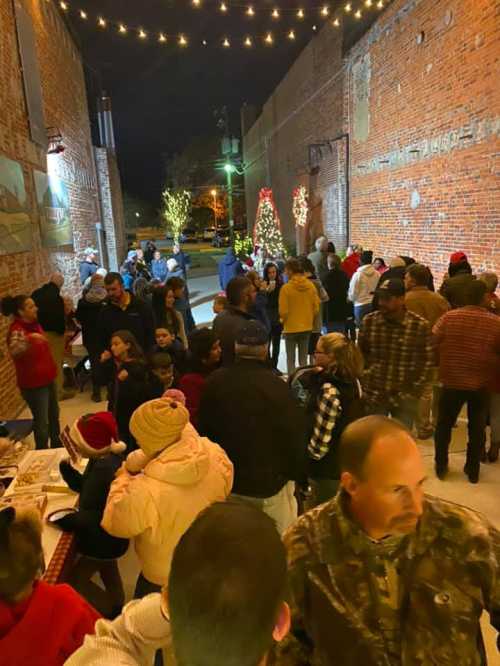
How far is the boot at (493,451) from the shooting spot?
4.50 metres

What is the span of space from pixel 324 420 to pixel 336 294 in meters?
4.65

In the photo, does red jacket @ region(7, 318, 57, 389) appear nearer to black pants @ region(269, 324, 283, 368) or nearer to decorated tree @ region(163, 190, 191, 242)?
black pants @ region(269, 324, 283, 368)

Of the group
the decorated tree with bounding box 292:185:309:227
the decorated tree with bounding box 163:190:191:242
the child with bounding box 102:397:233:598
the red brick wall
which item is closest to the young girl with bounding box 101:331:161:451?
the child with bounding box 102:397:233:598

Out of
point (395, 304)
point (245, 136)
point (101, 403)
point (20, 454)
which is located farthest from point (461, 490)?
point (245, 136)

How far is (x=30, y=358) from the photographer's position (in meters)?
4.48

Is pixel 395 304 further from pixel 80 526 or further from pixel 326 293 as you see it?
pixel 326 293

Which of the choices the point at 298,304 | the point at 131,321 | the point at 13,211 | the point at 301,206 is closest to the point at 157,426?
the point at 131,321

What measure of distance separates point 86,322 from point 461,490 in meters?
4.69

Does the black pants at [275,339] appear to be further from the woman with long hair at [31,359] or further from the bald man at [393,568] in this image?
the bald man at [393,568]

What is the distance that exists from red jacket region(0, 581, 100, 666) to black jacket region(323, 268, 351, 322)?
→ 6035 mm

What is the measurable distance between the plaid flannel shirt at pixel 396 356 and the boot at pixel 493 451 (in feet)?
3.88

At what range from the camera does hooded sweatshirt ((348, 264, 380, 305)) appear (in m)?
7.23

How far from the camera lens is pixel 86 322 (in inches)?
251

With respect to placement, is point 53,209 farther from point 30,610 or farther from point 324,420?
point 30,610
